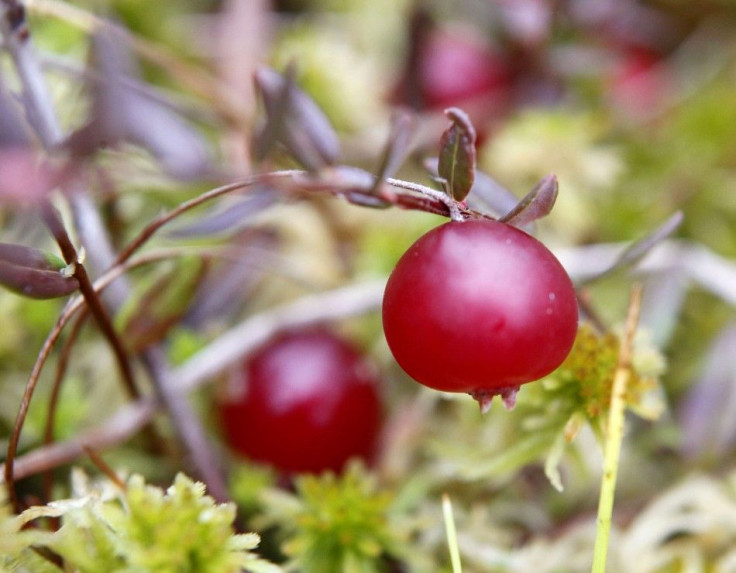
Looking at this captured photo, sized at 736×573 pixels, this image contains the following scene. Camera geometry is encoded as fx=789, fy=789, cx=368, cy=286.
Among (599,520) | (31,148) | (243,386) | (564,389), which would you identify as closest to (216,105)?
(243,386)

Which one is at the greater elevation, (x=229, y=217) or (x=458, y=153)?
(x=458, y=153)

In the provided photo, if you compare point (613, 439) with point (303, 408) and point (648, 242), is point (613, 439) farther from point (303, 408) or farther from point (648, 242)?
point (303, 408)

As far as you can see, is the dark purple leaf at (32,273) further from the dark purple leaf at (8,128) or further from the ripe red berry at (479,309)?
the ripe red berry at (479,309)

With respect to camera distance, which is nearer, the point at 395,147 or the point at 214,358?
the point at 395,147

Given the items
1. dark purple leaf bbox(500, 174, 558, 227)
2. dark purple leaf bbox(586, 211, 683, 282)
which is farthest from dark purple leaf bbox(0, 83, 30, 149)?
dark purple leaf bbox(586, 211, 683, 282)

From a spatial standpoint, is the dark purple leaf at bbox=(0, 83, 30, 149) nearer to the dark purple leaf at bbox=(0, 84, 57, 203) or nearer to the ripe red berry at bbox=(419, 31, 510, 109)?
the dark purple leaf at bbox=(0, 84, 57, 203)

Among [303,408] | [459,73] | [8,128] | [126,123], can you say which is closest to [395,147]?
[126,123]
